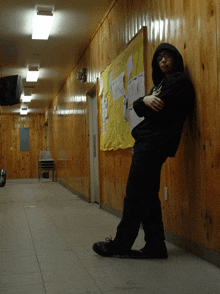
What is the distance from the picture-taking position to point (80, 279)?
2158 millimetres

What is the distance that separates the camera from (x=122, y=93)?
4.14 m

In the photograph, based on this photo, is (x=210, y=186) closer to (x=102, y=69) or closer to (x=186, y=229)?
(x=186, y=229)

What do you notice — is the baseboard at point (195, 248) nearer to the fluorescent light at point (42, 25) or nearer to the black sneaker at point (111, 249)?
the black sneaker at point (111, 249)

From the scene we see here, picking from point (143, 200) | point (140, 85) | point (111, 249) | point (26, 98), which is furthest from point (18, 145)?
point (143, 200)

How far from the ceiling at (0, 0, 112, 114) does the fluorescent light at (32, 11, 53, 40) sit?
7 centimetres

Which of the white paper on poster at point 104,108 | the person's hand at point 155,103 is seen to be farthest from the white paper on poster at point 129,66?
the person's hand at point 155,103

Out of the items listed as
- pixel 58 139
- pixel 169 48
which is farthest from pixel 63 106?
pixel 169 48

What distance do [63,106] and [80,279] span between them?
753 cm

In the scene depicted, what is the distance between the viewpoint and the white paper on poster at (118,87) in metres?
4.14

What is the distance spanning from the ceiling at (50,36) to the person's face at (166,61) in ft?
7.31

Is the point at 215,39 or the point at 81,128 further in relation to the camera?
the point at 81,128

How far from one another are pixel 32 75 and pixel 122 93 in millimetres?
4449

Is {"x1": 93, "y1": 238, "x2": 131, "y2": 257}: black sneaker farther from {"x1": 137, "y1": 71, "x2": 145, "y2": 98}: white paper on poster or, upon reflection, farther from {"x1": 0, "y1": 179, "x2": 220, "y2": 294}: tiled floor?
{"x1": 137, "y1": 71, "x2": 145, "y2": 98}: white paper on poster

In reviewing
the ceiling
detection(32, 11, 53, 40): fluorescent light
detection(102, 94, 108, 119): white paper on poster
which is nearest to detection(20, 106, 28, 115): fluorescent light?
the ceiling
